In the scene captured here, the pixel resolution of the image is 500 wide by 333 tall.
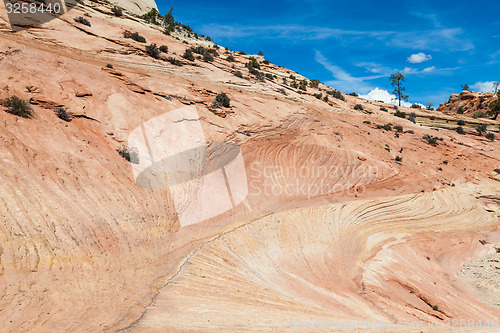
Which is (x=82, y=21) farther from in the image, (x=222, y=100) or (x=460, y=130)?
(x=460, y=130)

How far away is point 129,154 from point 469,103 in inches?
2792

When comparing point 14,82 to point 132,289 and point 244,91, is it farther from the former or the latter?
point 244,91

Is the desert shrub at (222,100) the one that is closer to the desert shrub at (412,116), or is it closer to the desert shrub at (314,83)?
the desert shrub at (314,83)

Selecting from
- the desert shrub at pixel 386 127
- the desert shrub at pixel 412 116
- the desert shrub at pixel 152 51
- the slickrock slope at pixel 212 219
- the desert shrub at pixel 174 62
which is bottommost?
the slickrock slope at pixel 212 219

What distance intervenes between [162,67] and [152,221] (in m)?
14.7

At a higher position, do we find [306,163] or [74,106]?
[74,106]

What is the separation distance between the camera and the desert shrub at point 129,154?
1329 cm

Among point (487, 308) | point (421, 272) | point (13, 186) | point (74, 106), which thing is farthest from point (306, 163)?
point (13, 186)

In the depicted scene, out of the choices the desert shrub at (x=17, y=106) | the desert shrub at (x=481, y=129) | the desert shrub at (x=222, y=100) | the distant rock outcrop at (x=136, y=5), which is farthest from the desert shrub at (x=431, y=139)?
the distant rock outcrop at (x=136, y=5)

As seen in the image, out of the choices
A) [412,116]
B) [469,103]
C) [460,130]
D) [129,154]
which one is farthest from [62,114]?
[469,103]

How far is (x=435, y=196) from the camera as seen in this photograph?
2139 cm

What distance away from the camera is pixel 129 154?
13492 millimetres

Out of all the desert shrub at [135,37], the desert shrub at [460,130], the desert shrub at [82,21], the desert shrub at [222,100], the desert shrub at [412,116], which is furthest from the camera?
the desert shrub at [412,116]

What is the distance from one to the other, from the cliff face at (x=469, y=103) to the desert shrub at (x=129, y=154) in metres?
59.7
